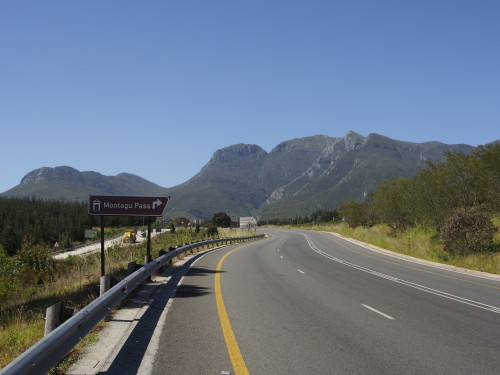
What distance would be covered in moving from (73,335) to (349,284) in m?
10.7

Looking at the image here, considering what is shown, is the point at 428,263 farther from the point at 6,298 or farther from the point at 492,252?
the point at 6,298

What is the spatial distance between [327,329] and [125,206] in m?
9.01

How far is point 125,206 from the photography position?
49.6 feet

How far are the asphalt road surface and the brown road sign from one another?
8.75ft

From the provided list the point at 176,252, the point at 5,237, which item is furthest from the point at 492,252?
the point at 5,237

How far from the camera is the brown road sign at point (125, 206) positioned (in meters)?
14.8

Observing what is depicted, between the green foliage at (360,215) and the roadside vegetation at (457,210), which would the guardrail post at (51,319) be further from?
the green foliage at (360,215)

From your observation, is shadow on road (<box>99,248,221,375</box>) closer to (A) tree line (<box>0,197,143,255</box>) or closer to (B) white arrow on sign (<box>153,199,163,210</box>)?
(B) white arrow on sign (<box>153,199,163,210</box>)

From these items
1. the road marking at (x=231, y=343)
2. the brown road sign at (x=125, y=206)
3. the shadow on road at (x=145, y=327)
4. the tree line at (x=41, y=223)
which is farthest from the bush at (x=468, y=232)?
the tree line at (x=41, y=223)

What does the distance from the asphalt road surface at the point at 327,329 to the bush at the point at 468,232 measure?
11.0 m

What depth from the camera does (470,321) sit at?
30.6ft

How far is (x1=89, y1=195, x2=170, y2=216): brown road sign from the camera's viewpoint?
48.4ft

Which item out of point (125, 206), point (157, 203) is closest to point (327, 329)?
point (157, 203)

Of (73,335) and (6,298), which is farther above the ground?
(73,335)
